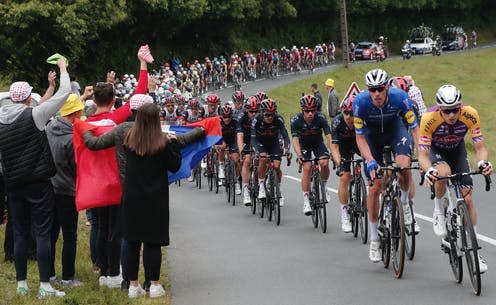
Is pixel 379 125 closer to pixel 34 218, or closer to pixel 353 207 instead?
pixel 353 207

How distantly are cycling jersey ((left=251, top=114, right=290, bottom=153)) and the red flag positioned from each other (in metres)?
5.57

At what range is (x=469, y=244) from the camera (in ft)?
27.9

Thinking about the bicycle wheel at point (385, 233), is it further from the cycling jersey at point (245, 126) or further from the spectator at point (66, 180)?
the cycling jersey at point (245, 126)

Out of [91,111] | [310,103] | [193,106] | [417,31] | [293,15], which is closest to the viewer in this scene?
[91,111]

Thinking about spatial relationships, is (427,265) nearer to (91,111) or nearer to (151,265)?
(151,265)

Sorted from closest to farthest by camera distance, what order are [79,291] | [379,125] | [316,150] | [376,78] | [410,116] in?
1. [79,291]
2. [376,78]
3. [410,116]
4. [379,125]
5. [316,150]

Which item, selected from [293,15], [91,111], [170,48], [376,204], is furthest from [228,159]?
[293,15]

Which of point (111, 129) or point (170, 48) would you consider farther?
point (170, 48)

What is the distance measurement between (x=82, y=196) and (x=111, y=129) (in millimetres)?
735

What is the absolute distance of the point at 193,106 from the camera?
20516mm

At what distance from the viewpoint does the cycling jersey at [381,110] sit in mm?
10094

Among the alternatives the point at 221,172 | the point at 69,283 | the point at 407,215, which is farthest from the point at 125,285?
the point at 221,172

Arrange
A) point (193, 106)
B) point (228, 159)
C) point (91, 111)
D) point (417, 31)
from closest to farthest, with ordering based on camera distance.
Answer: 1. point (91, 111)
2. point (228, 159)
3. point (193, 106)
4. point (417, 31)

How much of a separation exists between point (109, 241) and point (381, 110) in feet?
10.9
